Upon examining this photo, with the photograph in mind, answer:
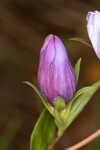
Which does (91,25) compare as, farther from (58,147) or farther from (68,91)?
(58,147)

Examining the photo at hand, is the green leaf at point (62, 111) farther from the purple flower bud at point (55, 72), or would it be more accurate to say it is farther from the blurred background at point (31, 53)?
the blurred background at point (31, 53)

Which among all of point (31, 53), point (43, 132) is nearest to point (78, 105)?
point (43, 132)

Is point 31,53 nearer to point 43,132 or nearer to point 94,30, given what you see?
point 43,132

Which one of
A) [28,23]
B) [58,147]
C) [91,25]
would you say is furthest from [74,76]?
[28,23]

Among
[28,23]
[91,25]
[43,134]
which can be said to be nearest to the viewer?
[91,25]

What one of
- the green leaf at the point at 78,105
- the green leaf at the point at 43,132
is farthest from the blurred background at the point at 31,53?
the green leaf at the point at 78,105

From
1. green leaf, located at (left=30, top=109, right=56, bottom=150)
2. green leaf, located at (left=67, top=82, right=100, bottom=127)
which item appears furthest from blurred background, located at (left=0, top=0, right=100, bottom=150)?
green leaf, located at (left=67, top=82, right=100, bottom=127)
